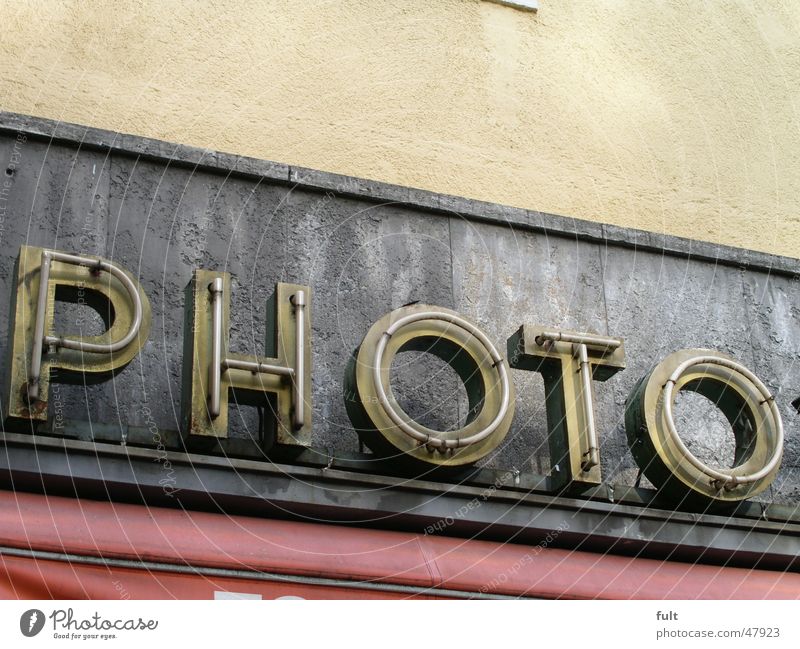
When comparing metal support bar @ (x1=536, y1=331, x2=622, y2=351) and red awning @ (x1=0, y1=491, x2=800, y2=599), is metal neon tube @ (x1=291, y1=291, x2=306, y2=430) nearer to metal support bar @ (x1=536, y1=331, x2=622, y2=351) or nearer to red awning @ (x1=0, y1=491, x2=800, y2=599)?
red awning @ (x1=0, y1=491, x2=800, y2=599)

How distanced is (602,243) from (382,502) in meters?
3.04

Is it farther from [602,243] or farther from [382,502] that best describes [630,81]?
[382,502]

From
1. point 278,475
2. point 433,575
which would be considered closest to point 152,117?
point 278,475

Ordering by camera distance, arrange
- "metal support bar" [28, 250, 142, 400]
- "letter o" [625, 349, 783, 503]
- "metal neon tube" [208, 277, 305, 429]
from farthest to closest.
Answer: "letter o" [625, 349, 783, 503]
"metal neon tube" [208, 277, 305, 429]
"metal support bar" [28, 250, 142, 400]

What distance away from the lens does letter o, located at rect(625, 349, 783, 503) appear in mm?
8727

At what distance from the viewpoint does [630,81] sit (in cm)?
1185
